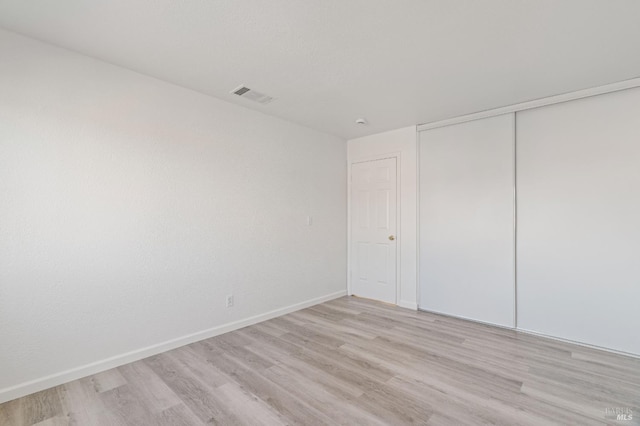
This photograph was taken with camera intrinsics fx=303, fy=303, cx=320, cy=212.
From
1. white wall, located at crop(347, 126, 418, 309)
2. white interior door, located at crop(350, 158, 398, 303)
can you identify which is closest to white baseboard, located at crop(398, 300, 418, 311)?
white wall, located at crop(347, 126, 418, 309)

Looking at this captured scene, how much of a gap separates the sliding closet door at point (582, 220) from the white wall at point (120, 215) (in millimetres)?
2784

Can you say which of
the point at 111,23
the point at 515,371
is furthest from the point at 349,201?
the point at 111,23

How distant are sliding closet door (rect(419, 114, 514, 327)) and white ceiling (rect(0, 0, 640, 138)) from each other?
2.12 ft

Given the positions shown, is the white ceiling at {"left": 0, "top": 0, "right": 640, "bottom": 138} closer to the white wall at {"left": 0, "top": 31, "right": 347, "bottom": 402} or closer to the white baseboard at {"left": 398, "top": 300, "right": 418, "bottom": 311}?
the white wall at {"left": 0, "top": 31, "right": 347, "bottom": 402}

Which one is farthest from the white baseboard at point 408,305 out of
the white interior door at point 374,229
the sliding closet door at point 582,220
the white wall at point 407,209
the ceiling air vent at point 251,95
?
the ceiling air vent at point 251,95

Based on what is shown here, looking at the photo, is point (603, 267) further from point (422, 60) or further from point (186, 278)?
point (186, 278)

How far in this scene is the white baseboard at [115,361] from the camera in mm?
2096

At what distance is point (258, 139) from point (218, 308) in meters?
1.95

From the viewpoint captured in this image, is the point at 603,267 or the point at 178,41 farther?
the point at 603,267

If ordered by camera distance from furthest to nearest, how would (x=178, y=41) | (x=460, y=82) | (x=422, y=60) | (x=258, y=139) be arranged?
(x=258, y=139) < (x=460, y=82) < (x=422, y=60) < (x=178, y=41)

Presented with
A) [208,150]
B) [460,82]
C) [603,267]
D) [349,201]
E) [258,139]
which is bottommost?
[603,267]

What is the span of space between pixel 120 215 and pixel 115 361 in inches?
47.4

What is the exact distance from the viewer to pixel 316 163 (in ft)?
14.2

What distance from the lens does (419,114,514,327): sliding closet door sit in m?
3.40
